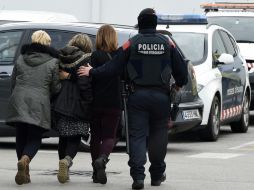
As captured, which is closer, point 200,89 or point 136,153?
point 136,153

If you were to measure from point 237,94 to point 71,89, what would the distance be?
6.80 m

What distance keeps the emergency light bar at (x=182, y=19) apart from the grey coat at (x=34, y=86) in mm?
6412

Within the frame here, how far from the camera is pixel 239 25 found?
68.2 ft

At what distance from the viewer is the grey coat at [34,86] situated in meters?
10.5

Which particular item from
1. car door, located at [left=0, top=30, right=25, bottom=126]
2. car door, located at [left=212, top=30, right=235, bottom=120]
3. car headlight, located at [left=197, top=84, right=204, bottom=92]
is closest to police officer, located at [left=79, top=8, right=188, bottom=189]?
car door, located at [left=0, top=30, right=25, bottom=126]

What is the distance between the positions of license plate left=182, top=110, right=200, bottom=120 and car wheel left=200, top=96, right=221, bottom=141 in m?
0.74

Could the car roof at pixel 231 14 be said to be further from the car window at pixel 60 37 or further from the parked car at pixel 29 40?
the car window at pixel 60 37

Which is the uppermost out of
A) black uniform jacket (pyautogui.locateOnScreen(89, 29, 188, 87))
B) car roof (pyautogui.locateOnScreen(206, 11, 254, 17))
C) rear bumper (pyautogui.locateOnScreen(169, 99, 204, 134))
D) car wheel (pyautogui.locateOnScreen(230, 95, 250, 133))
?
black uniform jacket (pyautogui.locateOnScreen(89, 29, 188, 87))

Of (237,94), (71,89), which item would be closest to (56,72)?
(71,89)

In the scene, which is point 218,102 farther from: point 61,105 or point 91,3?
point 91,3

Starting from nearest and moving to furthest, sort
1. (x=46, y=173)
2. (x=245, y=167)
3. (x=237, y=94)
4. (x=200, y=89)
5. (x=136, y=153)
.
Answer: (x=136, y=153)
(x=46, y=173)
(x=245, y=167)
(x=200, y=89)
(x=237, y=94)

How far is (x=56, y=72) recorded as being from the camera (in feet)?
34.7

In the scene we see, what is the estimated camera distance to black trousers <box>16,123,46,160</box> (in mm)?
10516

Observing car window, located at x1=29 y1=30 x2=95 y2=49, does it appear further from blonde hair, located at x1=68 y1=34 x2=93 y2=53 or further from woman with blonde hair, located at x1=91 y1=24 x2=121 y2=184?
woman with blonde hair, located at x1=91 y1=24 x2=121 y2=184
